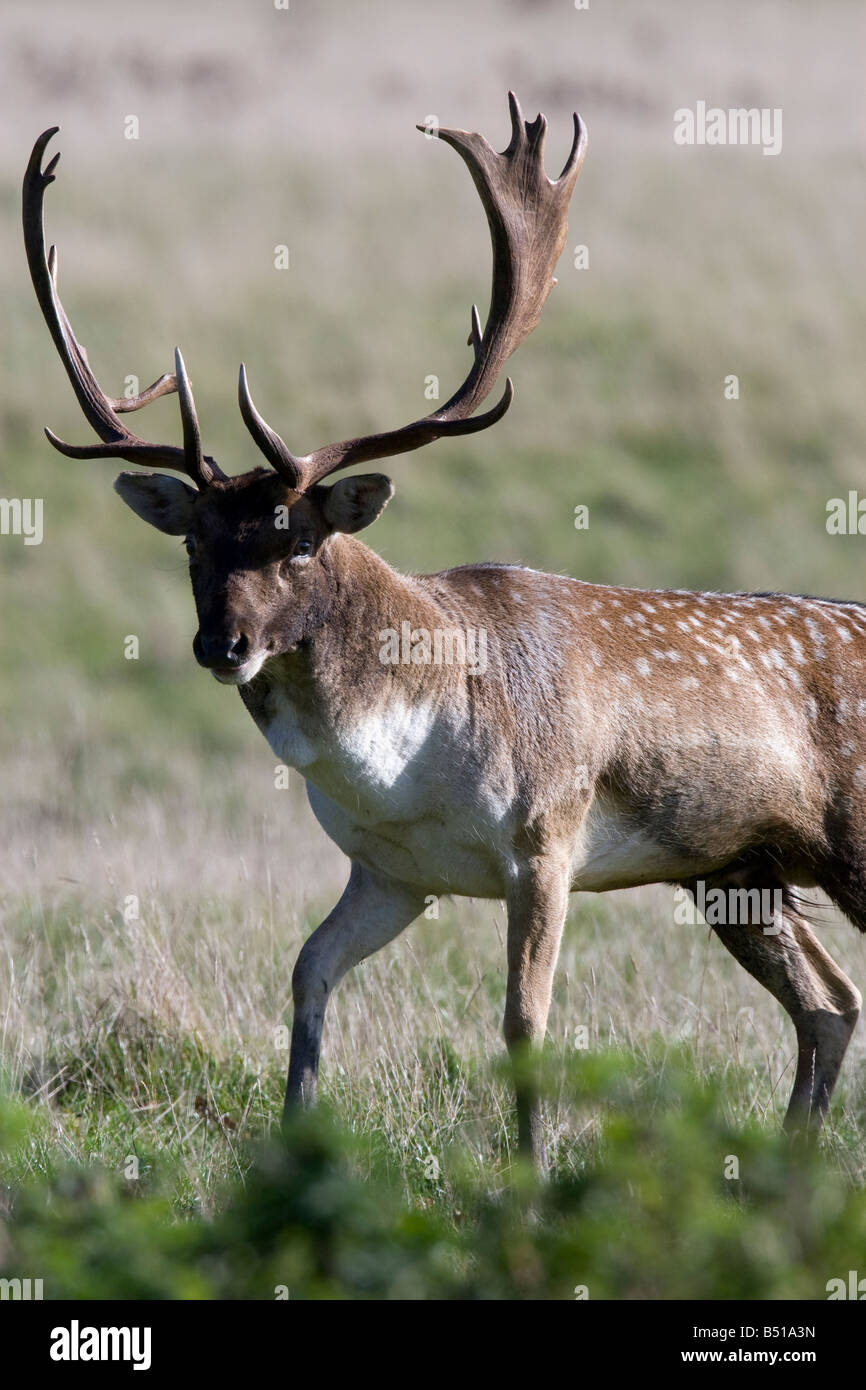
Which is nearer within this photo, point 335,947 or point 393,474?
point 335,947

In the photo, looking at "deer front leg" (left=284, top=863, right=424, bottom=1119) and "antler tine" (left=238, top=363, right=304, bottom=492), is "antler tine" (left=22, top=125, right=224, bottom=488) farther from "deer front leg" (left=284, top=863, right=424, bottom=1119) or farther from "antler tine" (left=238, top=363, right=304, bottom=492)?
"deer front leg" (left=284, top=863, right=424, bottom=1119)

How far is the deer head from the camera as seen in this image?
5.23 m

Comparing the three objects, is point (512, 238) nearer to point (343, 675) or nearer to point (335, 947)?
point (343, 675)

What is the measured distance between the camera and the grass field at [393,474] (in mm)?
5945

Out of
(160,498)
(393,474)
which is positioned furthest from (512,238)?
(393,474)

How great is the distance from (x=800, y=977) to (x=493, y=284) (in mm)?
2579

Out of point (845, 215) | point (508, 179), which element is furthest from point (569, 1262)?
point (845, 215)

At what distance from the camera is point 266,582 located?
5.29 m

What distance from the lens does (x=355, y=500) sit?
5.50 metres

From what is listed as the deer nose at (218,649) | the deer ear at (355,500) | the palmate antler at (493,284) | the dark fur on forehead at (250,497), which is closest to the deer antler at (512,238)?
the palmate antler at (493,284)

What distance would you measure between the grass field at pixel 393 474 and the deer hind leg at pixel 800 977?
0.56 ft

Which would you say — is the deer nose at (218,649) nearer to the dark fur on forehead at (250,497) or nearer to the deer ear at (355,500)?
the dark fur on forehead at (250,497)
